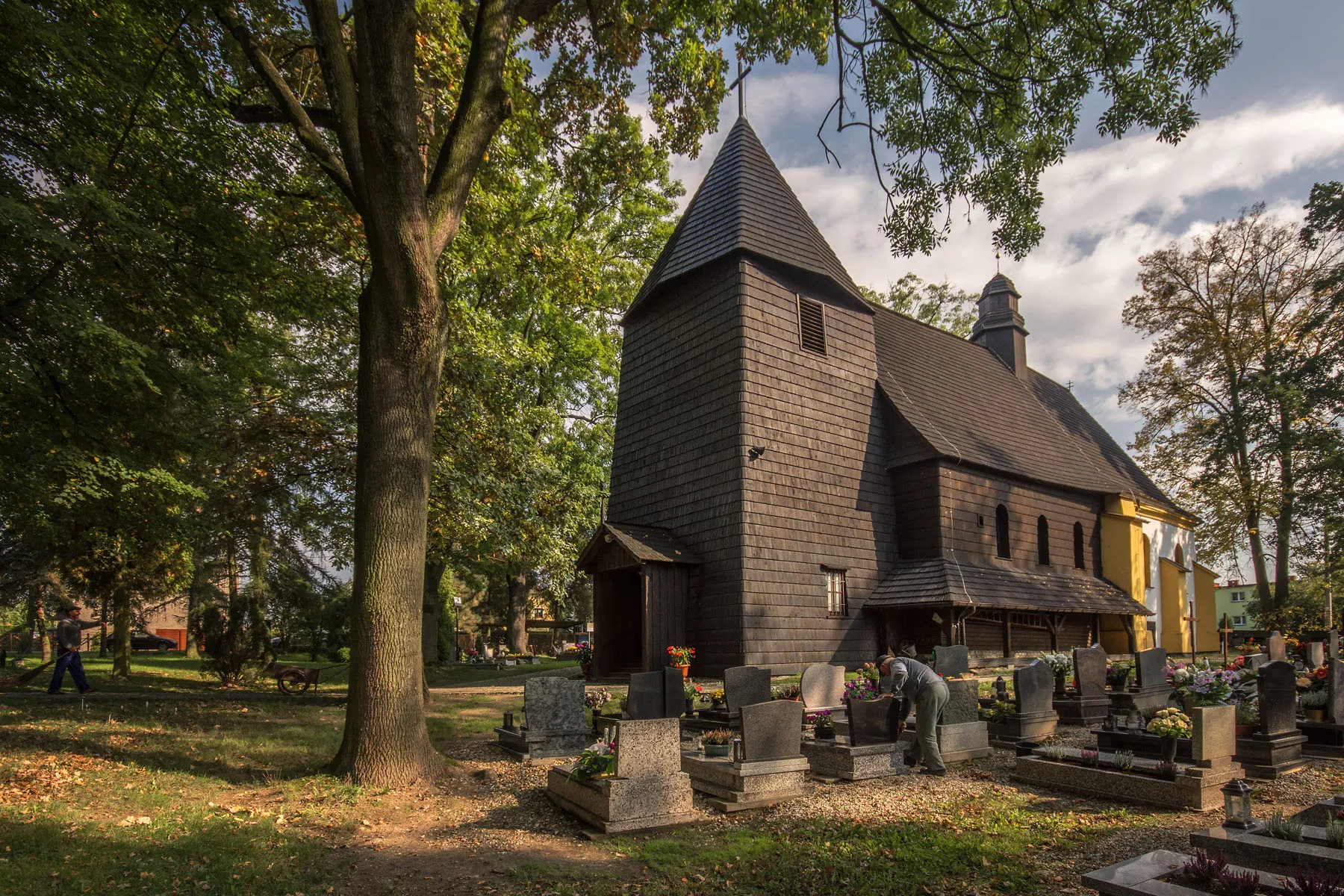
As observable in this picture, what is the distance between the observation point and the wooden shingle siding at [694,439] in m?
17.3

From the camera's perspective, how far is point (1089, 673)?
12383 mm

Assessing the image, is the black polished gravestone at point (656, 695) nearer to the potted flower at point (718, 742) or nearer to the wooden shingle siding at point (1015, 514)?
the potted flower at point (718, 742)

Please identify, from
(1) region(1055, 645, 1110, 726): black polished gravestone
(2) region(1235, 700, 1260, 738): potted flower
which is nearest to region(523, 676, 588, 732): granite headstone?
(1) region(1055, 645, 1110, 726): black polished gravestone

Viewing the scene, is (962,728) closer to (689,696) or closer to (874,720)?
(874,720)

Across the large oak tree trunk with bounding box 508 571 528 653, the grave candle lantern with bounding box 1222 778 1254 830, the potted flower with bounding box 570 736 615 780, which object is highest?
the grave candle lantern with bounding box 1222 778 1254 830

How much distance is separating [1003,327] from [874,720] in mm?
26999

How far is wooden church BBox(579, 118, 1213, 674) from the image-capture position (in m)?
17.5

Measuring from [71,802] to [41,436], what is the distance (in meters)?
5.97

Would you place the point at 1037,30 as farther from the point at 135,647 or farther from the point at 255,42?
the point at 135,647

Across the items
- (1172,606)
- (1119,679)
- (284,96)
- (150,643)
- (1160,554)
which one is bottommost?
(150,643)

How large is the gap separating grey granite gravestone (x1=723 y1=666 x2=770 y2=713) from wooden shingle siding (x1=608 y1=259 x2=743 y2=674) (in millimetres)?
5774

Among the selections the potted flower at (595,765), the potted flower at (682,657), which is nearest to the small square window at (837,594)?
the potted flower at (682,657)

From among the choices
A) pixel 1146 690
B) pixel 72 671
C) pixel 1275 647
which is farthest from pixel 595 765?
pixel 1275 647

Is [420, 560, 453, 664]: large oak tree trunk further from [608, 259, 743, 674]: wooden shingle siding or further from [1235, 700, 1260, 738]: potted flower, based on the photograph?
[1235, 700, 1260, 738]: potted flower
